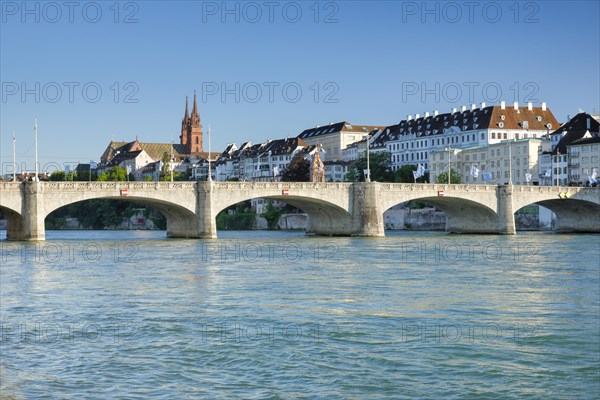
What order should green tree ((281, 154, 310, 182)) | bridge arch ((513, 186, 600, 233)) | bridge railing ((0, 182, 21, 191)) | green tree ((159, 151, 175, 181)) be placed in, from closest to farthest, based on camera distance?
bridge railing ((0, 182, 21, 191))
bridge arch ((513, 186, 600, 233))
green tree ((281, 154, 310, 182))
green tree ((159, 151, 175, 181))

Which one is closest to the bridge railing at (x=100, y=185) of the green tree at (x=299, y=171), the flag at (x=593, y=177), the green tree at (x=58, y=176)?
the flag at (x=593, y=177)

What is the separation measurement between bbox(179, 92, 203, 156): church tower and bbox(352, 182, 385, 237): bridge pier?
398 feet

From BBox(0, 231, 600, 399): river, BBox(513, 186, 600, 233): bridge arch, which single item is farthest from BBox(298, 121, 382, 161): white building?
BBox(0, 231, 600, 399): river

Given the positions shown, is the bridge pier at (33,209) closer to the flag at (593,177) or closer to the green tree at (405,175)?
the flag at (593,177)

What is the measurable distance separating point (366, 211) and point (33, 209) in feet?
77.6

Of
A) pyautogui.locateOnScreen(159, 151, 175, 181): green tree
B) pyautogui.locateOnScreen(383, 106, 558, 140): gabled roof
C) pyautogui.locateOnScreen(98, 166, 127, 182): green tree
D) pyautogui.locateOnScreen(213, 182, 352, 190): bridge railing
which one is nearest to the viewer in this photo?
pyautogui.locateOnScreen(213, 182, 352, 190): bridge railing

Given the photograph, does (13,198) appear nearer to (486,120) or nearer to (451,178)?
(451,178)

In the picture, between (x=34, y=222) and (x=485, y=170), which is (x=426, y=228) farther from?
(x=34, y=222)

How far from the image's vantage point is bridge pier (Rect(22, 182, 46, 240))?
6109 cm

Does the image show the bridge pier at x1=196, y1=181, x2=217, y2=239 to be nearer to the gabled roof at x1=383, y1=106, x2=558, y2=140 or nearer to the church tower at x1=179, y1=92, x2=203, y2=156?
the gabled roof at x1=383, y1=106, x2=558, y2=140

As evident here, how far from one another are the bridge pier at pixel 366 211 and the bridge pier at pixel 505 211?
11.2m

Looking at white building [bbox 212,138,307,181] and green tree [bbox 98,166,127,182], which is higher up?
white building [bbox 212,138,307,181]

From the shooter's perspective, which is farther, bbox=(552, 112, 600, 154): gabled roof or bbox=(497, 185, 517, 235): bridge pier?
bbox=(552, 112, 600, 154): gabled roof

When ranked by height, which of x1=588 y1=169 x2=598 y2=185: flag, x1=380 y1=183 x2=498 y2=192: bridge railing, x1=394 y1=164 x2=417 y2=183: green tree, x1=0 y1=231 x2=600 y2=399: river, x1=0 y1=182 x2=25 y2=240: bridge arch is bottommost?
x1=0 y1=231 x2=600 y2=399: river
